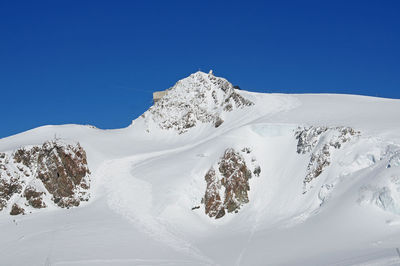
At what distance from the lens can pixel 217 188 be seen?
3775 centimetres

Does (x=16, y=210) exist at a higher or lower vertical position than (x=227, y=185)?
higher

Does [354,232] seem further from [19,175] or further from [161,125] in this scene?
[161,125]

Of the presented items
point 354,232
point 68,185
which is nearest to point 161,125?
point 68,185

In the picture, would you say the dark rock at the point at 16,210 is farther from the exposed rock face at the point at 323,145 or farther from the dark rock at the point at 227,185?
the exposed rock face at the point at 323,145

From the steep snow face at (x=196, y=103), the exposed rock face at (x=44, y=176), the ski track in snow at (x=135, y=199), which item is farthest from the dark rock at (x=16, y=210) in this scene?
the steep snow face at (x=196, y=103)

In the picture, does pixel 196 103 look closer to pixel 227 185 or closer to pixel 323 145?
pixel 227 185

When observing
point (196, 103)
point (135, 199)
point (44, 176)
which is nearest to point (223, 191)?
point (135, 199)

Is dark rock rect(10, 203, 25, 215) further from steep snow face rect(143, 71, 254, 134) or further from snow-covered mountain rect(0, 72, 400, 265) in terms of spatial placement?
steep snow face rect(143, 71, 254, 134)

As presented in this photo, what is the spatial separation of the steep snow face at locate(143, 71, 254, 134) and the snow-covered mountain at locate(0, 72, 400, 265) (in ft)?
2.14

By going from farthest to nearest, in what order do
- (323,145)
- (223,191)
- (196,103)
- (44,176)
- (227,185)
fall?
(196,103) < (44,176) < (227,185) < (223,191) < (323,145)

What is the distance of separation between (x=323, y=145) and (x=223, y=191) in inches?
381

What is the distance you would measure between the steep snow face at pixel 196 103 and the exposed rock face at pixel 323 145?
16976 millimetres

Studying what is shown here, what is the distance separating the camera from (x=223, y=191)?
124ft

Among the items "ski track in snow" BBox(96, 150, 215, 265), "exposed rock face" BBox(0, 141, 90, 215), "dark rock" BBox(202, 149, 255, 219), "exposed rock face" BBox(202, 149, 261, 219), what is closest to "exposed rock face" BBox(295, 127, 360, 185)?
"exposed rock face" BBox(202, 149, 261, 219)
